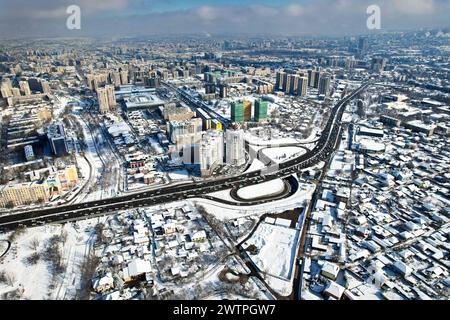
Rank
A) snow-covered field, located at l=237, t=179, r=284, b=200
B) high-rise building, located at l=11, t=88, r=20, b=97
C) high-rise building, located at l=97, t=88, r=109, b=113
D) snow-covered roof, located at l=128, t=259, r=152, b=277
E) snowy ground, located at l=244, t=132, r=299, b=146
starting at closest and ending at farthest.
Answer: snow-covered roof, located at l=128, t=259, r=152, b=277 < snow-covered field, located at l=237, t=179, r=284, b=200 < snowy ground, located at l=244, t=132, r=299, b=146 < high-rise building, located at l=97, t=88, r=109, b=113 < high-rise building, located at l=11, t=88, r=20, b=97

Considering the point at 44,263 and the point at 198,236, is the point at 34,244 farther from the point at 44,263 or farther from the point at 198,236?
the point at 198,236

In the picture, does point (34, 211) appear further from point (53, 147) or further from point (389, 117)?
point (389, 117)

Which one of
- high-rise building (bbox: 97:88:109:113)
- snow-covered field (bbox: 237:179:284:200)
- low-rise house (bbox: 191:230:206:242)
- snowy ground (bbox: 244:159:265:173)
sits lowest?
low-rise house (bbox: 191:230:206:242)

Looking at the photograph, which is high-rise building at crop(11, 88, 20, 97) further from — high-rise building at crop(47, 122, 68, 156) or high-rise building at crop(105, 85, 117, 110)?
high-rise building at crop(47, 122, 68, 156)

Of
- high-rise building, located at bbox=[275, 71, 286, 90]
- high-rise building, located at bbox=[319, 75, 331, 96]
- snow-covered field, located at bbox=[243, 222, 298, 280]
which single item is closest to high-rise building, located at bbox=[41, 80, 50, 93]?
high-rise building, located at bbox=[275, 71, 286, 90]

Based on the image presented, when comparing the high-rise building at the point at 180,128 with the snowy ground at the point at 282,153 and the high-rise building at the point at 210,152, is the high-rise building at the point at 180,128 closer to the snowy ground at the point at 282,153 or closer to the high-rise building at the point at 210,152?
the high-rise building at the point at 210,152

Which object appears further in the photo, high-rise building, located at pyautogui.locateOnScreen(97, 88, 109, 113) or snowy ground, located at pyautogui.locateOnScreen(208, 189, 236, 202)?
high-rise building, located at pyautogui.locateOnScreen(97, 88, 109, 113)
